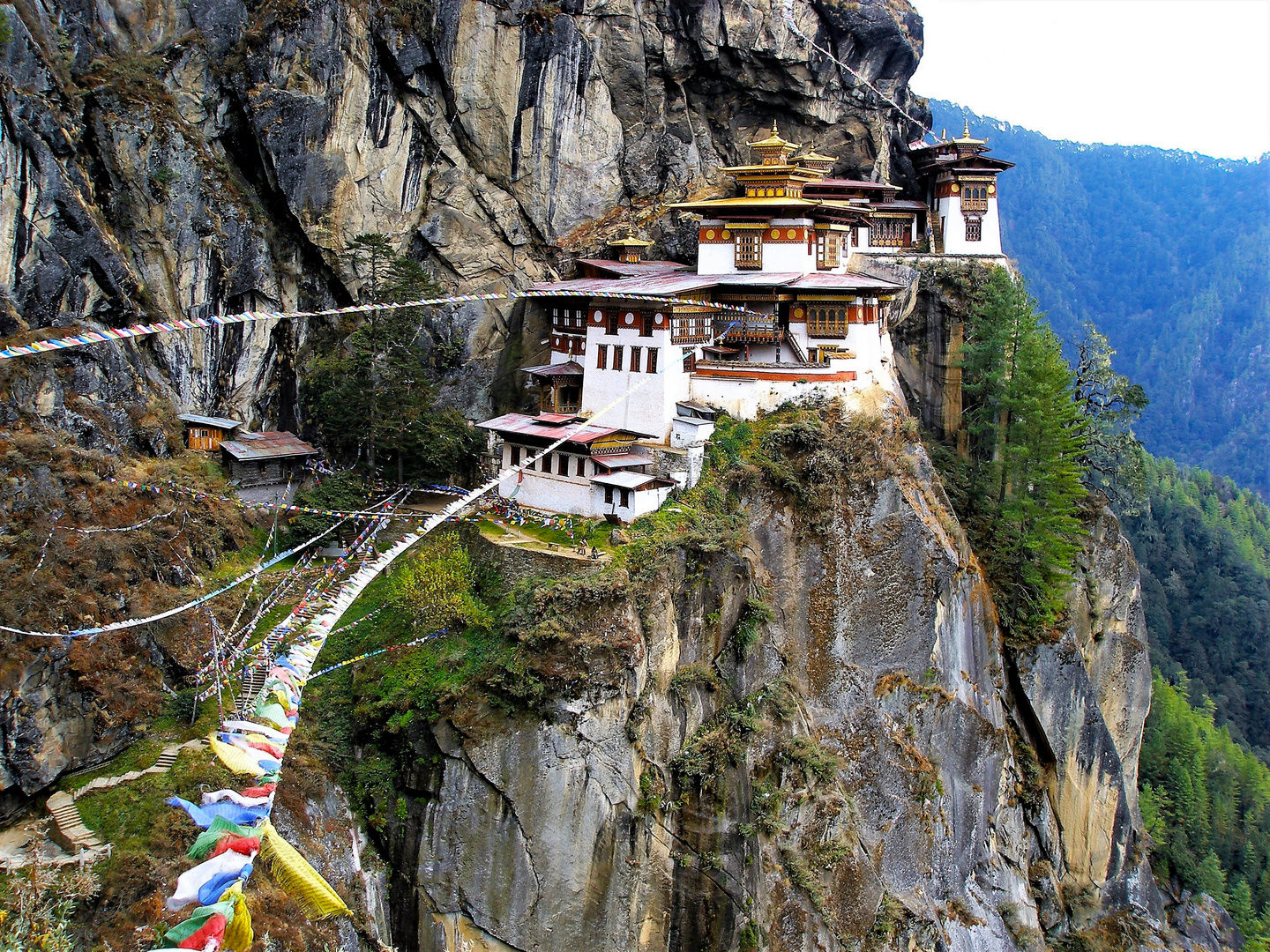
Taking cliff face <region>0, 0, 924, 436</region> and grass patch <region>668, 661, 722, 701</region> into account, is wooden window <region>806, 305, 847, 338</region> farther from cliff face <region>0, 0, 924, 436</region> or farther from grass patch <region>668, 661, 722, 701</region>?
grass patch <region>668, 661, 722, 701</region>

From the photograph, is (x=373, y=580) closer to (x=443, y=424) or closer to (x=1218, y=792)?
(x=443, y=424)

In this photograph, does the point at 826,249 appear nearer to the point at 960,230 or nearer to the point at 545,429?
the point at 960,230

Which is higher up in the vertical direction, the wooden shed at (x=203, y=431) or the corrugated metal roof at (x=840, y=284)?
the corrugated metal roof at (x=840, y=284)

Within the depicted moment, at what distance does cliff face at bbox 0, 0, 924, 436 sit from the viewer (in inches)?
1234

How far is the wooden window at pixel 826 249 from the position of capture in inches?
1519

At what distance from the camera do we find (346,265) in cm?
3819

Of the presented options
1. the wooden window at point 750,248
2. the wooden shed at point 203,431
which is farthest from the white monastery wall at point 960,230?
the wooden shed at point 203,431

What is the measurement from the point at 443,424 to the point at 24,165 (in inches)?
539

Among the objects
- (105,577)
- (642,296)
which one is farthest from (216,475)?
(642,296)

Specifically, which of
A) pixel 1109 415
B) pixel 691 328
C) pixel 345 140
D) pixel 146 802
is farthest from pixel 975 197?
pixel 146 802

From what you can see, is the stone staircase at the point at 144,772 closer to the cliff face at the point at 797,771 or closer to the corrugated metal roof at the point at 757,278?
the cliff face at the point at 797,771

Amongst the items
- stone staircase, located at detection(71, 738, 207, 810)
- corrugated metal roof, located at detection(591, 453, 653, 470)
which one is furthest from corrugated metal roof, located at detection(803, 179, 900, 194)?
stone staircase, located at detection(71, 738, 207, 810)

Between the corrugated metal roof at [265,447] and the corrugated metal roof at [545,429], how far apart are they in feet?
20.6

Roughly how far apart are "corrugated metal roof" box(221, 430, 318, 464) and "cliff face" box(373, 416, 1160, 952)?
12042 mm
